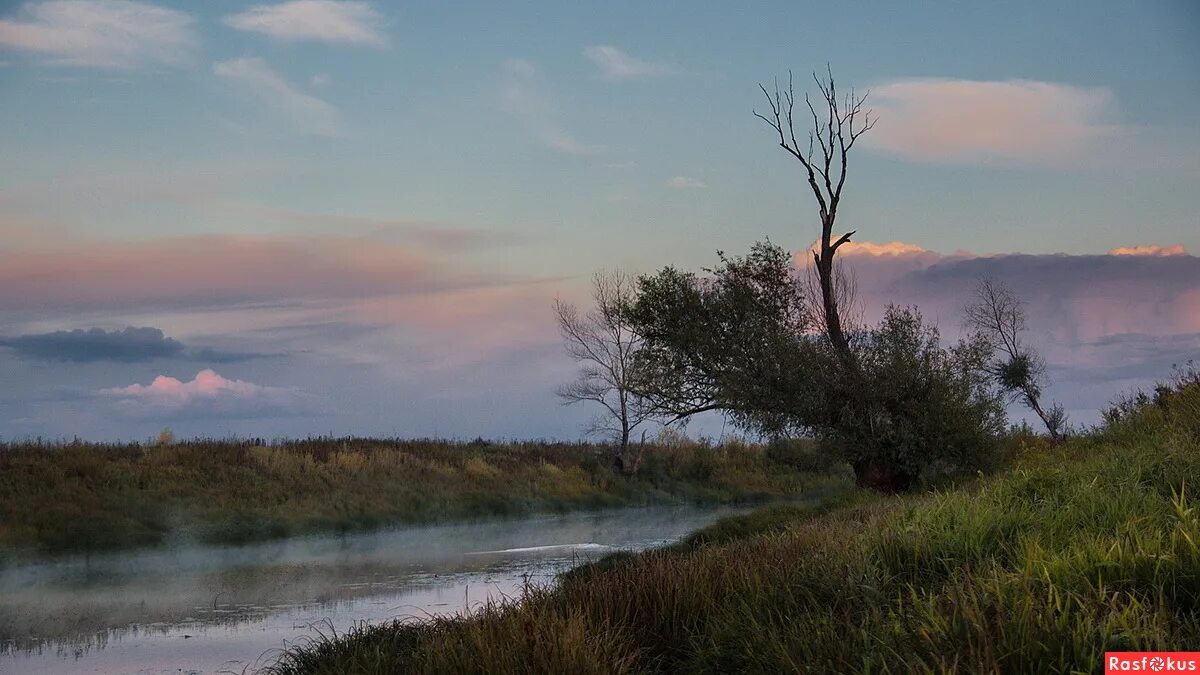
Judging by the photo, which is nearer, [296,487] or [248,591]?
[248,591]

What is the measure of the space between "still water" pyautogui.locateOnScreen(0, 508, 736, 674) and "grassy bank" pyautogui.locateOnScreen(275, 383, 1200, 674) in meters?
2.85

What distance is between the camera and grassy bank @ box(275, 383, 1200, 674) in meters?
6.07

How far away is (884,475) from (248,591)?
17640 mm

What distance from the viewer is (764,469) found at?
4712 cm

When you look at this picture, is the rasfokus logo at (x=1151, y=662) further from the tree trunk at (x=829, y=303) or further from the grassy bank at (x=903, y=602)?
the tree trunk at (x=829, y=303)

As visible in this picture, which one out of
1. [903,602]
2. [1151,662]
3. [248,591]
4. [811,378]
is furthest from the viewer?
[811,378]

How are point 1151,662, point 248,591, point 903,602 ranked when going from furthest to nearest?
point 248,591
point 903,602
point 1151,662

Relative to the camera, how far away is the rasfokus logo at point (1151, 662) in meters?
5.52

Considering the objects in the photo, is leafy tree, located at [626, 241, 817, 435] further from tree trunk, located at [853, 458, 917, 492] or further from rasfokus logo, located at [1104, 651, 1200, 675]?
rasfokus logo, located at [1104, 651, 1200, 675]

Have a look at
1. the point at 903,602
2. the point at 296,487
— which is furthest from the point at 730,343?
the point at 903,602

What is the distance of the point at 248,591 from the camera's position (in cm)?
1848

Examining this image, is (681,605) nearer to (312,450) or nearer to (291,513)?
(291,513)

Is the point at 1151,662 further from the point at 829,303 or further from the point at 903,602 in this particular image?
the point at 829,303

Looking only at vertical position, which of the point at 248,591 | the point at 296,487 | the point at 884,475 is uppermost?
the point at 296,487
